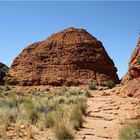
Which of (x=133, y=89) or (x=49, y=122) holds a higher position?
(x=133, y=89)

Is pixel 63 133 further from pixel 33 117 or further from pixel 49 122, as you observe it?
pixel 33 117

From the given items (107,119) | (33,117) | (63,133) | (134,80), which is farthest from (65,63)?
(63,133)

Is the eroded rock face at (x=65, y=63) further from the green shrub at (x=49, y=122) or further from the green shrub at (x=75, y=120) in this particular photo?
the green shrub at (x=49, y=122)

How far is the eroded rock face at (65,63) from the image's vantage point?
55.9m

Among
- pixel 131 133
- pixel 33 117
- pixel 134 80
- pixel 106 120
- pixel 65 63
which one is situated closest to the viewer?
pixel 131 133

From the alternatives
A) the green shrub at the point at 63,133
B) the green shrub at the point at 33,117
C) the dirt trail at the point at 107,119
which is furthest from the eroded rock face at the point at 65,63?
the green shrub at the point at 63,133

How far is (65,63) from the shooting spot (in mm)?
59000

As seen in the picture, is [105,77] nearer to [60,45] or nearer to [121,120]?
[60,45]

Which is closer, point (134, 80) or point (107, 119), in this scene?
point (107, 119)

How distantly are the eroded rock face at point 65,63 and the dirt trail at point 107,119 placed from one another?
114ft

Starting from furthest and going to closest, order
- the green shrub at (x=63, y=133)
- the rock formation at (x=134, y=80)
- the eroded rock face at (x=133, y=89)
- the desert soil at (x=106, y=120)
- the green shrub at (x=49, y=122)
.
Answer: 1. the rock formation at (x=134, y=80)
2. the eroded rock face at (x=133, y=89)
3. the green shrub at (x=49, y=122)
4. the desert soil at (x=106, y=120)
5. the green shrub at (x=63, y=133)

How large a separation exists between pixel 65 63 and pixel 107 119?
44.5 meters

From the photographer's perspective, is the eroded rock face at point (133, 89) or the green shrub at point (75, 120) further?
the eroded rock face at point (133, 89)

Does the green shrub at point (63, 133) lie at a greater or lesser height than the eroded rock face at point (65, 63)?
lesser
